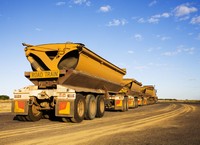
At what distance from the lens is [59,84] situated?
35.2 ft

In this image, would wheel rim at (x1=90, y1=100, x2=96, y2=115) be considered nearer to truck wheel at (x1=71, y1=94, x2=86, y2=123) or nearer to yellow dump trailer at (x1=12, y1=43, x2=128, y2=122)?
yellow dump trailer at (x1=12, y1=43, x2=128, y2=122)

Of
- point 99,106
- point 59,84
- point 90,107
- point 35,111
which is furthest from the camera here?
point 99,106

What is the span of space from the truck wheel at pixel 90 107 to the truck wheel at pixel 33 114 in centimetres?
220

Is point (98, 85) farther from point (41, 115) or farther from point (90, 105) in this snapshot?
point (41, 115)

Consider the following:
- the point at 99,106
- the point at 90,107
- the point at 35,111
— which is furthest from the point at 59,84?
the point at 99,106

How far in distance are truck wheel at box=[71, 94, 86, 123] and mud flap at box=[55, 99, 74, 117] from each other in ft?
0.62

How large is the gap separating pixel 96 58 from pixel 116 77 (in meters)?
5.11

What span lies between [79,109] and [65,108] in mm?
880

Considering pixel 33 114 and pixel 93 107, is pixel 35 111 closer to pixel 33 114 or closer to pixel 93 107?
pixel 33 114

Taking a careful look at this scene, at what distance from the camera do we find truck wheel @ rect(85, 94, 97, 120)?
38.9 ft

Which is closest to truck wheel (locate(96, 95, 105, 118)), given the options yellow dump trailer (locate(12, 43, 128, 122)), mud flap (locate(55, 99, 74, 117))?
yellow dump trailer (locate(12, 43, 128, 122))

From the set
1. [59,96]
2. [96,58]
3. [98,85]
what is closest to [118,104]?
[98,85]

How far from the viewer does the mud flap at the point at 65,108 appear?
10.2 meters

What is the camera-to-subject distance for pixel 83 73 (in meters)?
11.6
